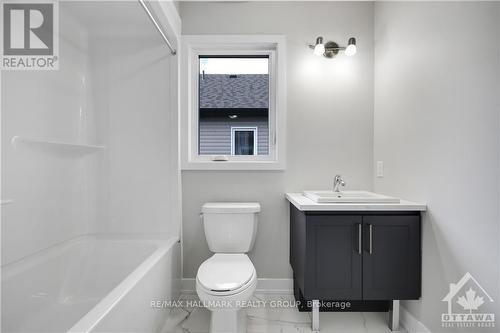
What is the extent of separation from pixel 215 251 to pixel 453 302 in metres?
1.46

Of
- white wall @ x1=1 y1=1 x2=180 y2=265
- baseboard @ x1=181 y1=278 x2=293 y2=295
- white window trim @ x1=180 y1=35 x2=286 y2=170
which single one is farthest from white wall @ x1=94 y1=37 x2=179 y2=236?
baseboard @ x1=181 y1=278 x2=293 y2=295

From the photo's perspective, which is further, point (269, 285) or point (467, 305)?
point (269, 285)

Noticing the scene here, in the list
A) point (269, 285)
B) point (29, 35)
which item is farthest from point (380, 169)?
point (29, 35)

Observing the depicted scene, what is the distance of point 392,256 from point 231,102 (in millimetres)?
1680

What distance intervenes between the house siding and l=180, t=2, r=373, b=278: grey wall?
8.8 inches

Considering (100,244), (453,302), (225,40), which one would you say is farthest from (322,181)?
(100,244)

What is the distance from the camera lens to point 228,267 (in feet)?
5.78

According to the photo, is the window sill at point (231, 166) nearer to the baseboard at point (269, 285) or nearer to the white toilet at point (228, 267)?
the white toilet at point (228, 267)

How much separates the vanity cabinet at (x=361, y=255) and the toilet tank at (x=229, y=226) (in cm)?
51

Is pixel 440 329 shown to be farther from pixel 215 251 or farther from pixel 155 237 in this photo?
pixel 155 237

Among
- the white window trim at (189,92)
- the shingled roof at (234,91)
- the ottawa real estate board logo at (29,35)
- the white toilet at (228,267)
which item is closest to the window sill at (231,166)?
the white window trim at (189,92)

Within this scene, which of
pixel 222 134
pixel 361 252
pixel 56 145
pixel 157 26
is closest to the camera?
pixel 361 252

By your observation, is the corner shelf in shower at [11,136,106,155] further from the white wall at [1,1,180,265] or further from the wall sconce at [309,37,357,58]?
the wall sconce at [309,37,357,58]

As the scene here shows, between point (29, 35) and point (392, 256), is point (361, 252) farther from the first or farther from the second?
point (29, 35)
